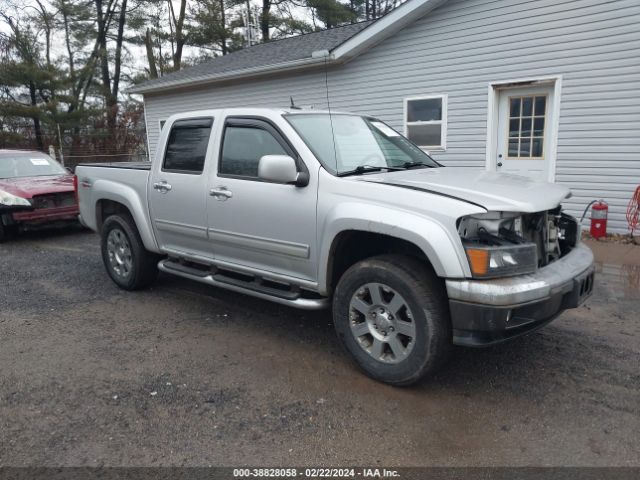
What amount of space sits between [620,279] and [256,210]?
444 cm

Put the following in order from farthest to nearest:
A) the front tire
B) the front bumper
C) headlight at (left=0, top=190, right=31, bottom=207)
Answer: headlight at (left=0, top=190, right=31, bottom=207) < the front tire < the front bumper

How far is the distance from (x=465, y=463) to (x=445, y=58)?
8.51 meters

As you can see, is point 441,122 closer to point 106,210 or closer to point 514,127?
point 514,127

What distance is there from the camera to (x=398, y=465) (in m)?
2.66

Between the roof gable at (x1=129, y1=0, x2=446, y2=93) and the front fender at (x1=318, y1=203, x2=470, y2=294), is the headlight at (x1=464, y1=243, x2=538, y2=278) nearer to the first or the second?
the front fender at (x1=318, y1=203, x2=470, y2=294)

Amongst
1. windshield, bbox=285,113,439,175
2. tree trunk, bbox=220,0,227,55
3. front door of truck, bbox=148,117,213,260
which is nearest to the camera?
windshield, bbox=285,113,439,175

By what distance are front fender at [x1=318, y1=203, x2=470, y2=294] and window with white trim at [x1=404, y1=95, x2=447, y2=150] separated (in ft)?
23.0

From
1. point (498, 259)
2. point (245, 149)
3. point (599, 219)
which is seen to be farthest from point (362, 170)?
point (599, 219)

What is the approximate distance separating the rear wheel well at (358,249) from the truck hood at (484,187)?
39cm

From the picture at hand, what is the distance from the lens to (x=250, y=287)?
13.9 feet

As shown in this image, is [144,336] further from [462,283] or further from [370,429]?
[462,283]

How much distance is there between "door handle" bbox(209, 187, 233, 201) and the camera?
13.9ft

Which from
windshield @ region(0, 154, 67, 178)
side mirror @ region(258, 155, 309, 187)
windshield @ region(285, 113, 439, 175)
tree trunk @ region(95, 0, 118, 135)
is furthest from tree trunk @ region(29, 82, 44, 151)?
side mirror @ region(258, 155, 309, 187)

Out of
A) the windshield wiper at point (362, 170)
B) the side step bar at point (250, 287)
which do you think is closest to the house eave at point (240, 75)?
the side step bar at point (250, 287)
